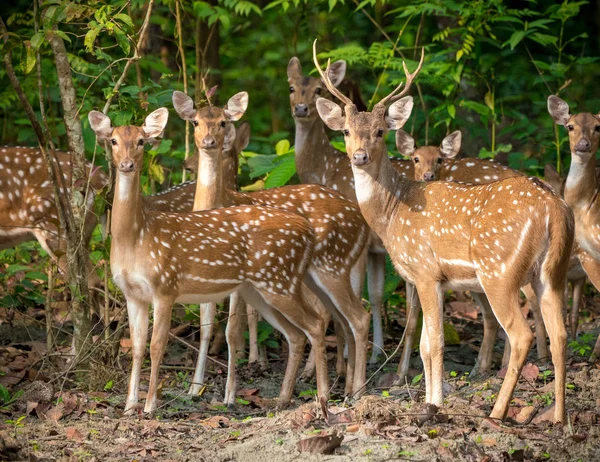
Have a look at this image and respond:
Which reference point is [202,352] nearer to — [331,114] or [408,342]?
[408,342]

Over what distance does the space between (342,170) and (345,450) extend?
4430 millimetres

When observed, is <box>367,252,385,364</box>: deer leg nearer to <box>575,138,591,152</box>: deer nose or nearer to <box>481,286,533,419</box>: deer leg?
<box>575,138,591,152</box>: deer nose

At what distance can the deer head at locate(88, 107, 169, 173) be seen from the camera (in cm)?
715

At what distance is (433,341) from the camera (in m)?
6.88

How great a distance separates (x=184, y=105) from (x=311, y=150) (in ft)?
5.95

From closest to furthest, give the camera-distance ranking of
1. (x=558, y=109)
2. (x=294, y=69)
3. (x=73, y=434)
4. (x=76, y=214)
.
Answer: (x=73, y=434)
(x=76, y=214)
(x=558, y=109)
(x=294, y=69)

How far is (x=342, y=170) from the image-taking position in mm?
9789

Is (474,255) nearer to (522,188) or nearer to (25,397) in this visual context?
(522,188)

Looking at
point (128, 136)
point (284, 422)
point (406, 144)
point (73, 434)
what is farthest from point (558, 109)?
point (73, 434)

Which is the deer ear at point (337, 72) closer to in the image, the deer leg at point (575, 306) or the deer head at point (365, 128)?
the deer head at point (365, 128)

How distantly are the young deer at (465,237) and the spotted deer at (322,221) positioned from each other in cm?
61

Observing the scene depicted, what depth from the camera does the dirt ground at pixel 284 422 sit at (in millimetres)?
5748

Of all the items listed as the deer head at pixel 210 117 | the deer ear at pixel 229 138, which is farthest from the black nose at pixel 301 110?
the deer head at pixel 210 117

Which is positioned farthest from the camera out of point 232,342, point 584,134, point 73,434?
point 584,134
